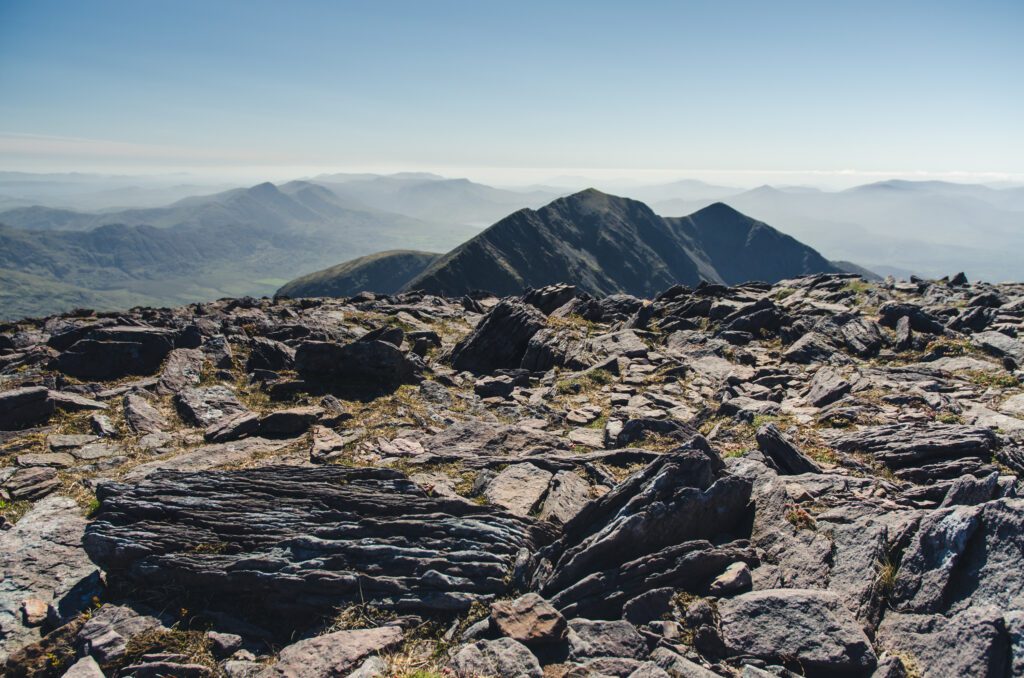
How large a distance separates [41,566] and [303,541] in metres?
5.33

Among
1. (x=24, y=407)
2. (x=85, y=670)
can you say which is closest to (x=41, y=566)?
(x=85, y=670)

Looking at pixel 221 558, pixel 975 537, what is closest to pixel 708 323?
pixel 975 537

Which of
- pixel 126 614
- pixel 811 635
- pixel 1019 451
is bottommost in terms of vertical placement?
pixel 126 614

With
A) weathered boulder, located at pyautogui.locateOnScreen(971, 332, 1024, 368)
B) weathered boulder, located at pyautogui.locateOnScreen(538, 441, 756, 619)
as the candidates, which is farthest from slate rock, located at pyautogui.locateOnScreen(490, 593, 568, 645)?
weathered boulder, located at pyautogui.locateOnScreen(971, 332, 1024, 368)

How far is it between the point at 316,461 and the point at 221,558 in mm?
5021

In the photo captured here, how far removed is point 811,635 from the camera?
775 cm

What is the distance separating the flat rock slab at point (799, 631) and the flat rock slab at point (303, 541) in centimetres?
419

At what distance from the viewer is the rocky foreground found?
26.7ft

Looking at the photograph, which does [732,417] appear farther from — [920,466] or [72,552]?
[72,552]

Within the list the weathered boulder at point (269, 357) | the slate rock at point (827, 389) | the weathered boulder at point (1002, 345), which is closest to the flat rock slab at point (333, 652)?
the weathered boulder at point (269, 357)

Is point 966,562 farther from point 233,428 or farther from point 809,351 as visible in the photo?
point 809,351

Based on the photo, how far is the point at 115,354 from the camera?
22.5 meters

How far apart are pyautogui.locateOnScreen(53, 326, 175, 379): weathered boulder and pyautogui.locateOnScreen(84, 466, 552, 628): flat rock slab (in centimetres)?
1325

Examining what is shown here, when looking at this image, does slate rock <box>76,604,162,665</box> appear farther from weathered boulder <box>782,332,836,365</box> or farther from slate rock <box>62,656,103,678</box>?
weathered boulder <box>782,332,836,365</box>
